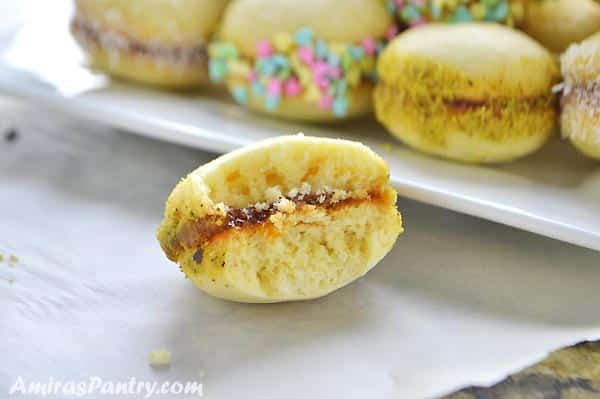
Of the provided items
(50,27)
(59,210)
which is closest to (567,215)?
(59,210)

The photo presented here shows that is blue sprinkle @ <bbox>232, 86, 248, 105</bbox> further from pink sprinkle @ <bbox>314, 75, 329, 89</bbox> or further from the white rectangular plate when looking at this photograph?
pink sprinkle @ <bbox>314, 75, 329, 89</bbox>

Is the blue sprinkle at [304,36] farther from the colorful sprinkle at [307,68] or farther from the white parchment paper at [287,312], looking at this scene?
the white parchment paper at [287,312]

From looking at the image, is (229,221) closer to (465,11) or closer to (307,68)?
(307,68)

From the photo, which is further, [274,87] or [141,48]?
[141,48]

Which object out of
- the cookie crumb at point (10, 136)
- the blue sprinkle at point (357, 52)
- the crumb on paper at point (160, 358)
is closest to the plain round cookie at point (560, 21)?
the blue sprinkle at point (357, 52)

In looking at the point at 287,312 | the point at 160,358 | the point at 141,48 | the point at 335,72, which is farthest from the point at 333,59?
the point at 160,358

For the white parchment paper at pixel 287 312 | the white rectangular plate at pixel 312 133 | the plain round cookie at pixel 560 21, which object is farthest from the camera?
the plain round cookie at pixel 560 21
